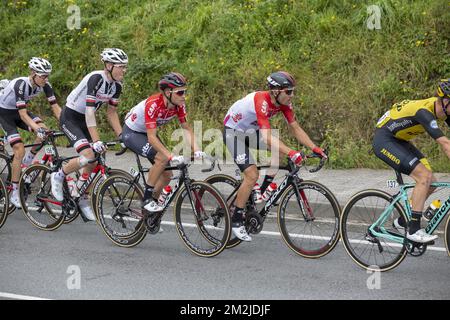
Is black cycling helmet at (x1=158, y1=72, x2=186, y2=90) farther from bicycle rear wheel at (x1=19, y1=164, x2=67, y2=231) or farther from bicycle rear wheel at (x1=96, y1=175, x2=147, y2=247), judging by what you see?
bicycle rear wheel at (x1=19, y1=164, x2=67, y2=231)

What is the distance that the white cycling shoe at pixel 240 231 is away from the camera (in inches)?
342

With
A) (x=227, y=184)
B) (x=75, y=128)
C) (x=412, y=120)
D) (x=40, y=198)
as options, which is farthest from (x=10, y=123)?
(x=412, y=120)

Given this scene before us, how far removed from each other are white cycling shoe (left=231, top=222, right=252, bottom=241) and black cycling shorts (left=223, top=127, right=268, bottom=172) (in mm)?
594

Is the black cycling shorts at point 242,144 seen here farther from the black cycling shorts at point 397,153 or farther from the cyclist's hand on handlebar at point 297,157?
the black cycling shorts at point 397,153

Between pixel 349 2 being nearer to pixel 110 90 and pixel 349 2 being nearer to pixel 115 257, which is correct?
pixel 110 90

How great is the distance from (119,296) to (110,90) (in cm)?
333

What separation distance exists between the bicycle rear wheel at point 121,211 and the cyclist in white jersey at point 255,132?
1179 millimetres

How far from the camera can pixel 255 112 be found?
8.75 m

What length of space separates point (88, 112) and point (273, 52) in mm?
6105

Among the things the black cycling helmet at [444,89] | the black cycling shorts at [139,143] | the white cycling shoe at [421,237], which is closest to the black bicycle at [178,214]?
the black cycling shorts at [139,143]

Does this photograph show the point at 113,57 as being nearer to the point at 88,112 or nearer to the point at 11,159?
the point at 88,112

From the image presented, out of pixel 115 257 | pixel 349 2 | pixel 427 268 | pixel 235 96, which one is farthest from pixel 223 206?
pixel 349 2
